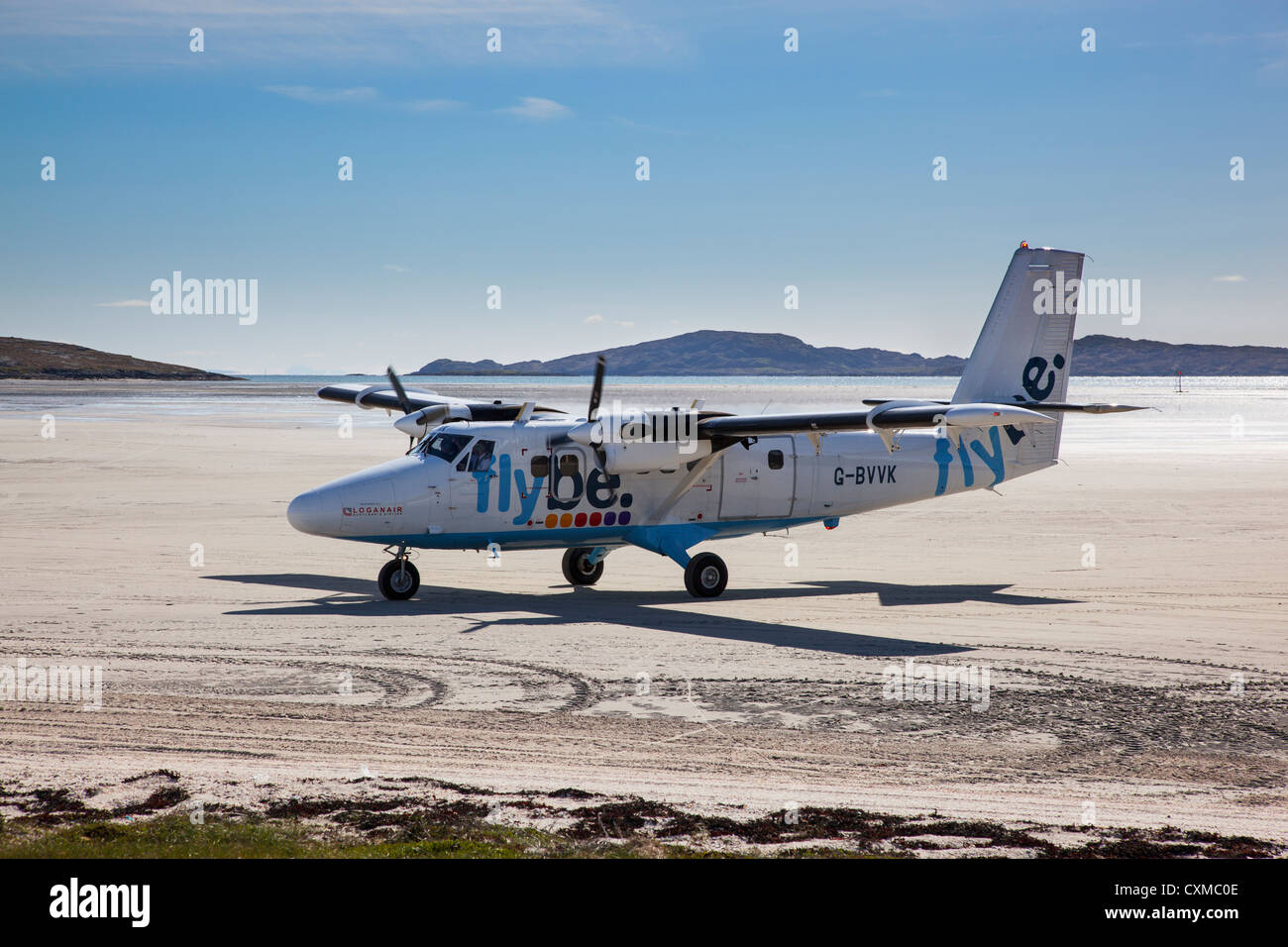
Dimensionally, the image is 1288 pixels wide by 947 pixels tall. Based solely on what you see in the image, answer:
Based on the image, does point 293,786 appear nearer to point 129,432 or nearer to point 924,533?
point 924,533

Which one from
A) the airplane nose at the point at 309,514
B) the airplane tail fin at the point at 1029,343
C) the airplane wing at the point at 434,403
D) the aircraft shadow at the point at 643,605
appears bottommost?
the aircraft shadow at the point at 643,605

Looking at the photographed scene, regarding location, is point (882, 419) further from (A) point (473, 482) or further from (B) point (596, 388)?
(A) point (473, 482)

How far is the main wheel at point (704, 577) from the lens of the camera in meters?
19.2

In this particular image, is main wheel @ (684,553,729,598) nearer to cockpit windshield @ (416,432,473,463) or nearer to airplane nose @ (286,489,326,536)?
cockpit windshield @ (416,432,473,463)

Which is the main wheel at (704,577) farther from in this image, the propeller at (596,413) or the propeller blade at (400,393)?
the propeller blade at (400,393)

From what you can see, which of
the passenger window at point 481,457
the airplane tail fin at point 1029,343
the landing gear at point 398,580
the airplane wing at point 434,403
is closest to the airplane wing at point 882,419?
the airplane tail fin at point 1029,343

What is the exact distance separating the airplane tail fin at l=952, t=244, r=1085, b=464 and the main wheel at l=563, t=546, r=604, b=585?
7.67 m

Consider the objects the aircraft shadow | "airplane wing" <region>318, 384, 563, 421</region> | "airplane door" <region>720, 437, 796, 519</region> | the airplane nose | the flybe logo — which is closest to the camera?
the aircraft shadow

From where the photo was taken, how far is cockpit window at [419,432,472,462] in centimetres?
1853

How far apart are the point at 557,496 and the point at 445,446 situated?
1.98 m

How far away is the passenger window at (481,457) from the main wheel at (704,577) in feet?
12.2

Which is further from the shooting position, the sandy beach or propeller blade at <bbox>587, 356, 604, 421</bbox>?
propeller blade at <bbox>587, 356, 604, 421</bbox>

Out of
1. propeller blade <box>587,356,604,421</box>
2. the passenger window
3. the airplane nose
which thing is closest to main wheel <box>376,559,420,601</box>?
the airplane nose
